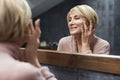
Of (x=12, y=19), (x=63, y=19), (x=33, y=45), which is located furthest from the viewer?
(x=63, y=19)

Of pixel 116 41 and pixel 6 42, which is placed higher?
pixel 6 42

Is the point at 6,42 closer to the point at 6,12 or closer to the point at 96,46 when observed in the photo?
the point at 6,12

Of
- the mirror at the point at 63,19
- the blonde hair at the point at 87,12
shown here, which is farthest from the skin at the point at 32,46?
the mirror at the point at 63,19

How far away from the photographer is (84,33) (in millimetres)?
1852

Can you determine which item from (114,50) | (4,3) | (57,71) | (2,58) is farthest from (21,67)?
(114,50)

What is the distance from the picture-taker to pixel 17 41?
917 millimetres

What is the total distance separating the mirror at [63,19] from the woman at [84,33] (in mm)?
1444

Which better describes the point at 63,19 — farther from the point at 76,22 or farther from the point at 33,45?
the point at 33,45

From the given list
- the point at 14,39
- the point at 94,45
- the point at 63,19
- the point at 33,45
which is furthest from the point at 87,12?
the point at 63,19

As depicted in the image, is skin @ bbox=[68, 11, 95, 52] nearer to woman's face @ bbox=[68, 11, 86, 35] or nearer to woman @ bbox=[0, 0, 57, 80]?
woman's face @ bbox=[68, 11, 86, 35]

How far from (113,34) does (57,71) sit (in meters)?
2.17

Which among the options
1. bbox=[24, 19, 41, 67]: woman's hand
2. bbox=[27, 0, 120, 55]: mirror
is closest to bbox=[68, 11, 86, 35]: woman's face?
bbox=[24, 19, 41, 67]: woman's hand

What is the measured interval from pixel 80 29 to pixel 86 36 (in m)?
0.09

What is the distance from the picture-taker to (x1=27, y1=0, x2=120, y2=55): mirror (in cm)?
Answer: 358
